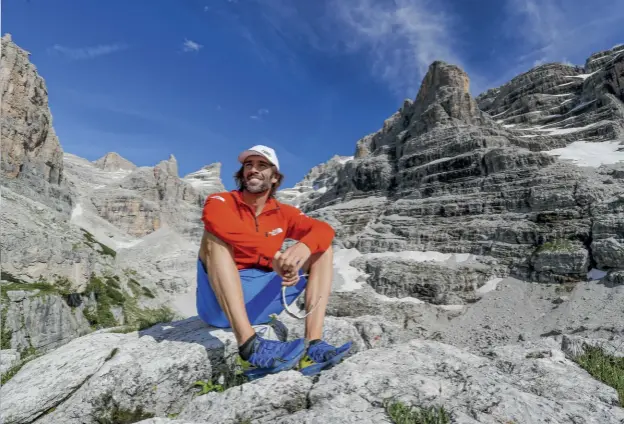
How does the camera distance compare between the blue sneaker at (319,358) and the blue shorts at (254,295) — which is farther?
the blue shorts at (254,295)

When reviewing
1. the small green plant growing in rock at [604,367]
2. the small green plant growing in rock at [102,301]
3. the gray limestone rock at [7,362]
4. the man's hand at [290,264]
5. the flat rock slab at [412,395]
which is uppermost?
the man's hand at [290,264]

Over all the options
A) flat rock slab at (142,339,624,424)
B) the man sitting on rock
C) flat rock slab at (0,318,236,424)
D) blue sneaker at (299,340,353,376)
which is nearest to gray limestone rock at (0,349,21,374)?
flat rock slab at (0,318,236,424)

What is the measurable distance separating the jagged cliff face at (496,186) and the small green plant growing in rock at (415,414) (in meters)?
59.0

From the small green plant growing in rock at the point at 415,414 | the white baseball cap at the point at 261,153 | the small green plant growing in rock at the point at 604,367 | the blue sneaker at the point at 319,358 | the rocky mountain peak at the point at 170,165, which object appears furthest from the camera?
the rocky mountain peak at the point at 170,165

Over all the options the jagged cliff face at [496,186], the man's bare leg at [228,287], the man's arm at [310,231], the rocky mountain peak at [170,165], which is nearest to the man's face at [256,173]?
the man's arm at [310,231]

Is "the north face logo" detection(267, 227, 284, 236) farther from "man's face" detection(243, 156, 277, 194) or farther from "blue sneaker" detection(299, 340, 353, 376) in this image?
"blue sneaker" detection(299, 340, 353, 376)

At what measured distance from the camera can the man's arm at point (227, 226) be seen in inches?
176

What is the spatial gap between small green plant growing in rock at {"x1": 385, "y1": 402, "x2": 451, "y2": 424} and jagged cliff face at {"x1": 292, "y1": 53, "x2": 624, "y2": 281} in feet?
194

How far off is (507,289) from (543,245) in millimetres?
9734

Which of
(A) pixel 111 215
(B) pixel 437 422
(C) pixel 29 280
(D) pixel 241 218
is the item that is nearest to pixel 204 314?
(D) pixel 241 218

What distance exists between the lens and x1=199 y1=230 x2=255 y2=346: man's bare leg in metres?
4.21

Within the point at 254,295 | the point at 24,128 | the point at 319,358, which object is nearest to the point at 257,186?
the point at 254,295

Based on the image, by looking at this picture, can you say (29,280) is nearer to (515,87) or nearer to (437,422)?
(437,422)

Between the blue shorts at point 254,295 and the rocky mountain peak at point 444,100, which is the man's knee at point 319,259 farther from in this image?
the rocky mountain peak at point 444,100
